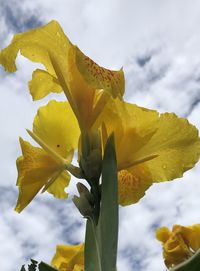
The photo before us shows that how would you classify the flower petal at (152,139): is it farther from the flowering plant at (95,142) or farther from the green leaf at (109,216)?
the green leaf at (109,216)

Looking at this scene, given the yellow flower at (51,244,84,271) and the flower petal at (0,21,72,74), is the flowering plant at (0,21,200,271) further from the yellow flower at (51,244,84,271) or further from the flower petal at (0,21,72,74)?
the yellow flower at (51,244,84,271)

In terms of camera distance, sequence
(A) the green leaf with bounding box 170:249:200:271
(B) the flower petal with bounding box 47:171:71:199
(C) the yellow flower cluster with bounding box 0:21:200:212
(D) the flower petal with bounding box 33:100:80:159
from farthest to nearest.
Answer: (B) the flower petal with bounding box 47:171:71:199
(D) the flower petal with bounding box 33:100:80:159
(C) the yellow flower cluster with bounding box 0:21:200:212
(A) the green leaf with bounding box 170:249:200:271

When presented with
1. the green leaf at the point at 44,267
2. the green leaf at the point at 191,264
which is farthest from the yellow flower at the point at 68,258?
the green leaf at the point at 191,264

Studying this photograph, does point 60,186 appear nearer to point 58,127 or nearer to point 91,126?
point 58,127

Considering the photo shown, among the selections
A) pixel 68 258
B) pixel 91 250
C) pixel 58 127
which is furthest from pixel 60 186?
pixel 91 250

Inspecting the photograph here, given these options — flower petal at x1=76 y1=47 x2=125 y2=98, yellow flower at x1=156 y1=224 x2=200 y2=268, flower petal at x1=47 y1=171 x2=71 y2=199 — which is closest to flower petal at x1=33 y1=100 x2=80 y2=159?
flower petal at x1=47 y1=171 x2=71 y2=199

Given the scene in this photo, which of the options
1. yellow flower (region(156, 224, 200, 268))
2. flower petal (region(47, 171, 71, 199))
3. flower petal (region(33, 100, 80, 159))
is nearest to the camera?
flower petal (region(33, 100, 80, 159))

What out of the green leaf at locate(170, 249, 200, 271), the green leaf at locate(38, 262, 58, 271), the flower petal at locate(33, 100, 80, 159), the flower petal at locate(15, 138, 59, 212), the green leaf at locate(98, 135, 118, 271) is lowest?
the green leaf at locate(170, 249, 200, 271)
